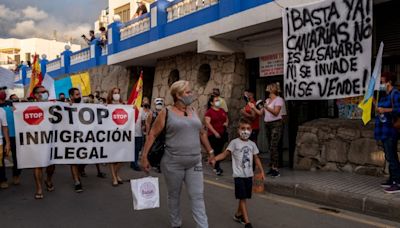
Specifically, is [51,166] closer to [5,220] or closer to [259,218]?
[5,220]

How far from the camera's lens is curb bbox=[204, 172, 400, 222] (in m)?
5.20

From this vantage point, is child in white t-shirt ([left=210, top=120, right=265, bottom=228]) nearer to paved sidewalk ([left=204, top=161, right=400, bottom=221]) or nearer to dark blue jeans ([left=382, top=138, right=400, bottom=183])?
paved sidewalk ([left=204, top=161, right=400, bottom=221])

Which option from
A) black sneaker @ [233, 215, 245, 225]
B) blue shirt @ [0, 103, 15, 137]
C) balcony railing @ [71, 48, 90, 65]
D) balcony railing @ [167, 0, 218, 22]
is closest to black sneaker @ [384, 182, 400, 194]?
black sneaker @ [233, 215, 245, 225]

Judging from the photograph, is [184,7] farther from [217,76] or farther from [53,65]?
[53,65]

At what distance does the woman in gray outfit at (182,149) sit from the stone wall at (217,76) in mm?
6407

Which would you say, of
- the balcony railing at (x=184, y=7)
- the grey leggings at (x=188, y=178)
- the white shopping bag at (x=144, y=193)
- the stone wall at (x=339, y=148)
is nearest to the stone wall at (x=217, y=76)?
the balcony railing at (x=184, y=7)

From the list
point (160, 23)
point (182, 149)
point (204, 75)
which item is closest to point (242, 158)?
point (182, 149)

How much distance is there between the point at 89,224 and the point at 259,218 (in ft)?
6.91

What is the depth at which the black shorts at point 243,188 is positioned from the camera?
15.5 ft

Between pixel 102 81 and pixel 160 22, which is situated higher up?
pixel 160 22

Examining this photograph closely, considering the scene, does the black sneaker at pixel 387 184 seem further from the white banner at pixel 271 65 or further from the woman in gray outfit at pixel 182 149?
the white banner at pixel 271 65

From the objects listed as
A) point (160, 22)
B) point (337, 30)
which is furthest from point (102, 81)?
point (337, 30)

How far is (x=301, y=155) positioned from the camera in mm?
8188

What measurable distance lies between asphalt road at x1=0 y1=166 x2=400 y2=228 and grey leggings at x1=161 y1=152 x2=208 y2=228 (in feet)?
2.68
